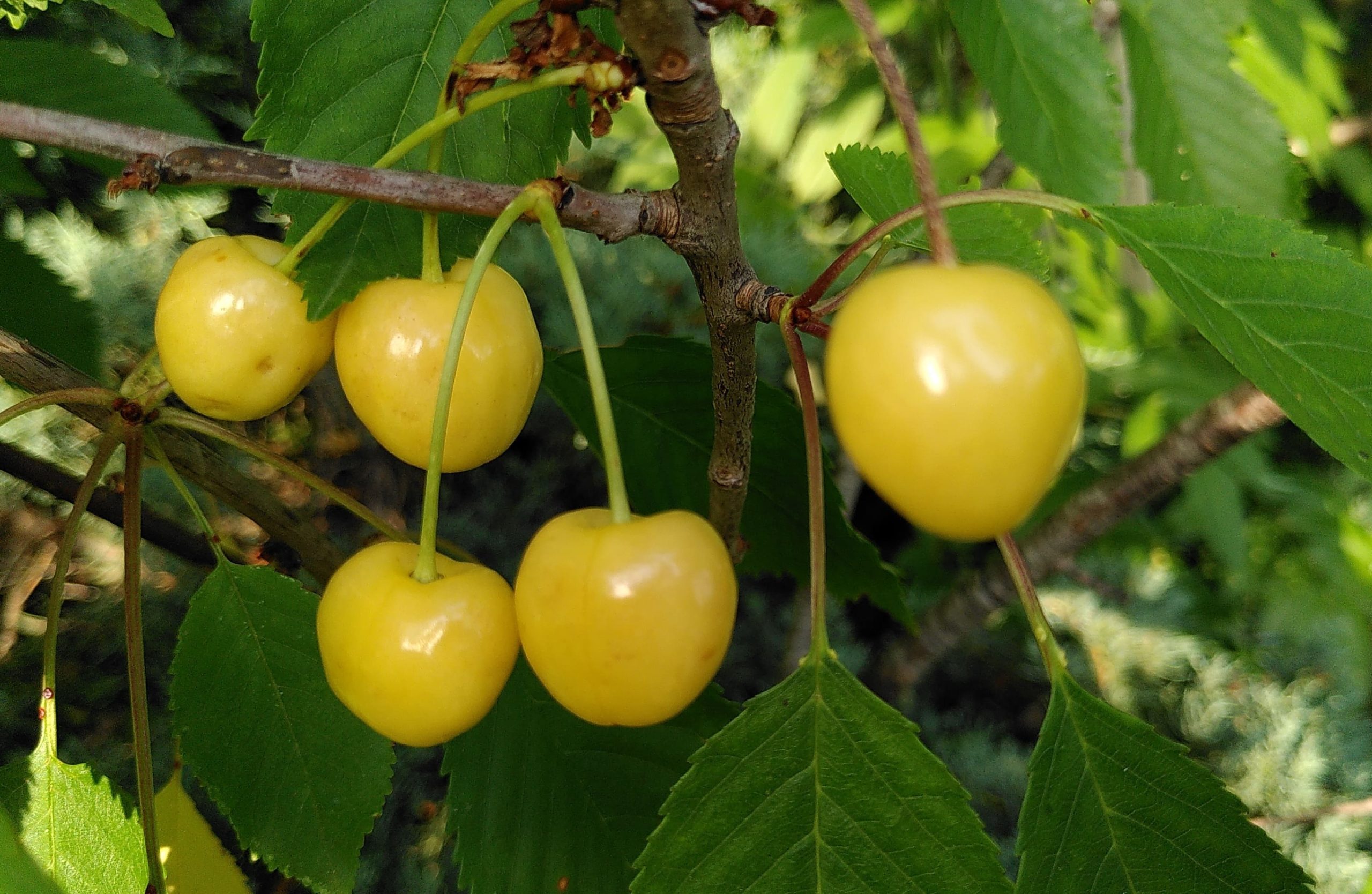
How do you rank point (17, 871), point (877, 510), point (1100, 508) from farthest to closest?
point (877, 510) < point (1100, 508) < point (17, 871)

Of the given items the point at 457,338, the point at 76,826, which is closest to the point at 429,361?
the point at 457,338

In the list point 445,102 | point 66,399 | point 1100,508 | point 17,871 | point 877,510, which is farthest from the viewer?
point 877,510

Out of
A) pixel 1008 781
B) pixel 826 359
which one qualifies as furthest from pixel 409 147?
pixel 1008 781

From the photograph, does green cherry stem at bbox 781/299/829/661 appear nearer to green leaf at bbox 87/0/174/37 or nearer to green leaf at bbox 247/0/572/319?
green leaf at bbox 247/0/572/319

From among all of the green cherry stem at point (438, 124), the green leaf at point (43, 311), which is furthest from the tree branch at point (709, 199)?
the green leaf at point (43, 311)

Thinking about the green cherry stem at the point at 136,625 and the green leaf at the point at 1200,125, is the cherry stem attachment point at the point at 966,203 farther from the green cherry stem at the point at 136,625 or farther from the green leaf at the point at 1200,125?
the green cherry stem at the point at 136,625

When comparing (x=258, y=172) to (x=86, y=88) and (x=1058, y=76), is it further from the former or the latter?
(x=86, y=88)
